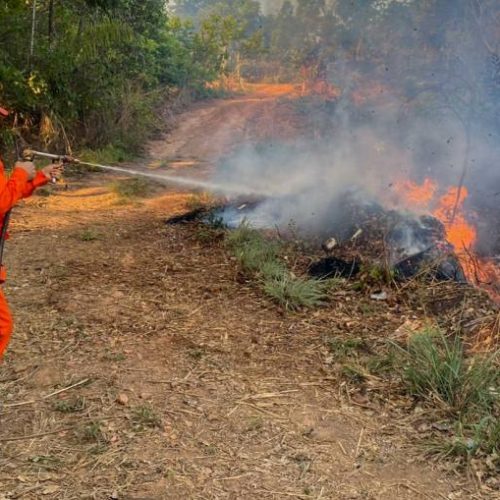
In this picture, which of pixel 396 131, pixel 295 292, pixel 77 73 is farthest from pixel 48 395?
pixel 396 131

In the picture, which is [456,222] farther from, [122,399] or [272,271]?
[122,399]

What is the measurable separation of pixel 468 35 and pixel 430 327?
5.67 meters

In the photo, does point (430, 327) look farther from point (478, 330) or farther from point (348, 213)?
point (348, 213)

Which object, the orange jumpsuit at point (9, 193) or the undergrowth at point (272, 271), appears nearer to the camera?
the orange jumpsuit at point (9, 193)

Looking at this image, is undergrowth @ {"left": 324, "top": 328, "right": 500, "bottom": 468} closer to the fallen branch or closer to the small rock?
the small rock

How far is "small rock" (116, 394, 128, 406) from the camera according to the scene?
3.42 metres

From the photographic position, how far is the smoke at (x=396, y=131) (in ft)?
24.5

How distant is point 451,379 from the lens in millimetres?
3436

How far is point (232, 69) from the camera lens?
2961 cm

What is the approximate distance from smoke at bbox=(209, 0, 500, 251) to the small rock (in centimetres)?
392

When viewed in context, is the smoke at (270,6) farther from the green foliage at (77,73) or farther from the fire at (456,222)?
the fire at (456,222)

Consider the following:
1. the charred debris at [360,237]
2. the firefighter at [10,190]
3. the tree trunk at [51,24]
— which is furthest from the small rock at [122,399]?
the tree trunk at [51,24]

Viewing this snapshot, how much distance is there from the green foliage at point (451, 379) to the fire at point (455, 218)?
6.53 ft

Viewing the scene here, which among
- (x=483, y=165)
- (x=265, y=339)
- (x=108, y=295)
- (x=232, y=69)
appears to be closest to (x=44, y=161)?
(x=108, y=295)
